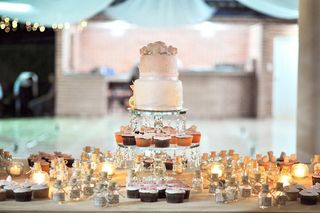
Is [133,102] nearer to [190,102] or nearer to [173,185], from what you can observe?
[173,185]

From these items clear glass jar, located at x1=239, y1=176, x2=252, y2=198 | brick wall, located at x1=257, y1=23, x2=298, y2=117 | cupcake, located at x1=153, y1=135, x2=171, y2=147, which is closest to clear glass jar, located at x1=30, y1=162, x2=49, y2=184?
cupcake, located at x1=153, y1=135, x2=171, y2=147

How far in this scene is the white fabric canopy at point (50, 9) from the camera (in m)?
6.02

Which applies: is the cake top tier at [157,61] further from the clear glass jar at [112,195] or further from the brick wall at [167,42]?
the brick wall at [167,42]

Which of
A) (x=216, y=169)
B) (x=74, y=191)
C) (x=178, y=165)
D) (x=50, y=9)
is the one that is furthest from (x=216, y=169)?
(x=50, y=9)

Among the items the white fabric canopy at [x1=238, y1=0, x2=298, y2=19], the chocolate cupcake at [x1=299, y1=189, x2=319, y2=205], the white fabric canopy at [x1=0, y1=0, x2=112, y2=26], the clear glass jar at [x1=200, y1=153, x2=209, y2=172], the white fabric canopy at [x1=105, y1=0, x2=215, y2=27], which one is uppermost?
the white fabric canopy at [x1=105, y1=0, x2=215, y2=27]

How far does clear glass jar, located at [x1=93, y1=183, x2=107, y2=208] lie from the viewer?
3.12 meters

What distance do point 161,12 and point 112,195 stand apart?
4.78m

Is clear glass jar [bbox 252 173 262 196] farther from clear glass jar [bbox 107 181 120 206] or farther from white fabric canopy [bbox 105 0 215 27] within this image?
white fabric canopy [bbox 105 0 215 27]

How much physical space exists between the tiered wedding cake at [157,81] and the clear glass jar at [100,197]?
746 millimetres

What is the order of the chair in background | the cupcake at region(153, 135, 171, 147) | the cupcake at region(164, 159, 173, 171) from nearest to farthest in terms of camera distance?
the cupcake at region(153, 135, 171, 147), the cupcake at region(164, 159, 173, 171), the chair in background

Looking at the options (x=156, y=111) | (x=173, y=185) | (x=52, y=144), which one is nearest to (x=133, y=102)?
(x=156, y=111)

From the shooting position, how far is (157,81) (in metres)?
3.67

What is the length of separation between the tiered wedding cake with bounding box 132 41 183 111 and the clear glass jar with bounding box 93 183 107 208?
75 cm

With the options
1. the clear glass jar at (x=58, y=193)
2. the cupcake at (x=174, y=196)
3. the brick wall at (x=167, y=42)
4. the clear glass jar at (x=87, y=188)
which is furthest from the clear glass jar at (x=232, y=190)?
the brick wall at (x=167, y=42)
